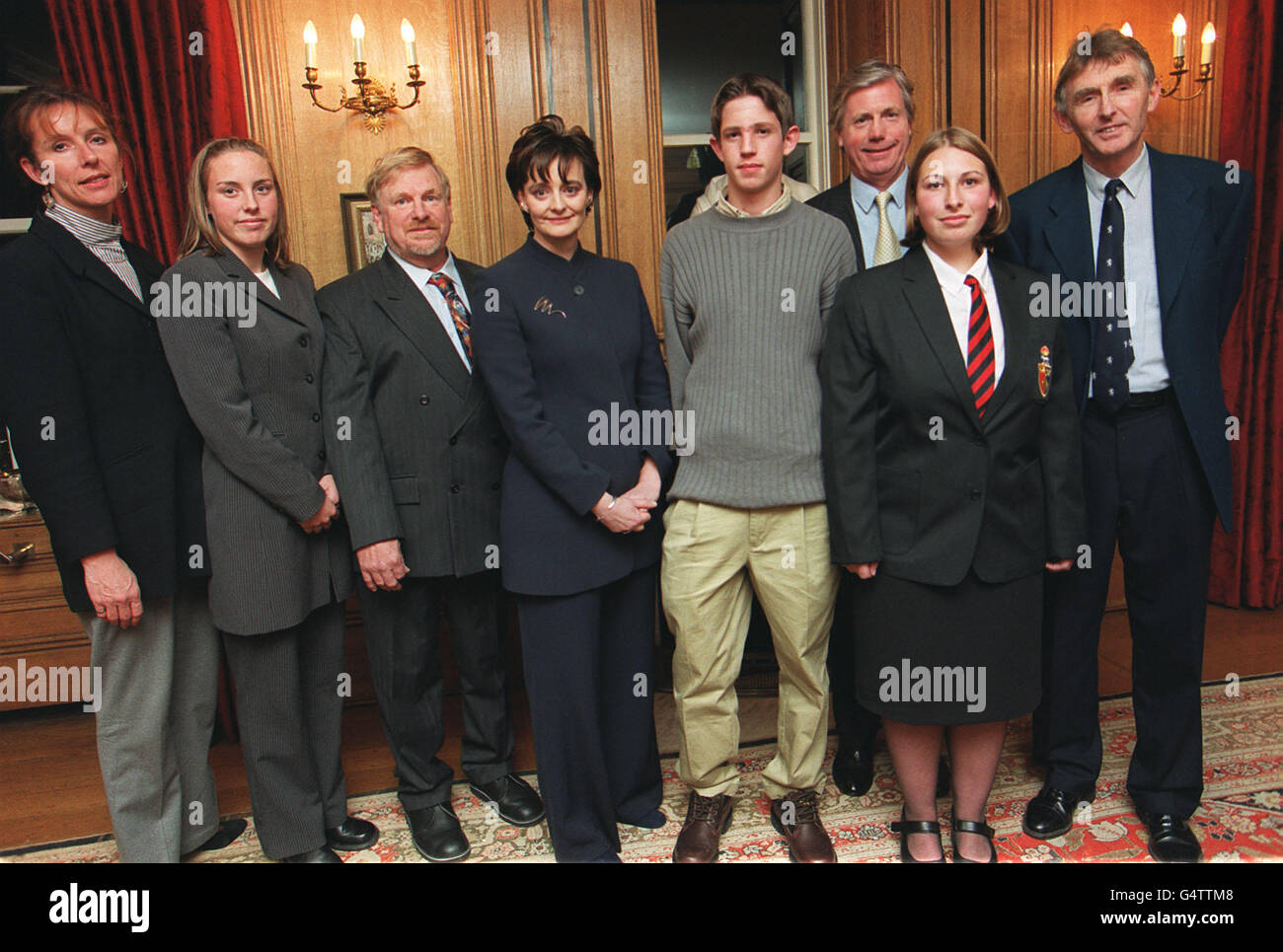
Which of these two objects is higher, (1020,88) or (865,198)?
(1020,88)

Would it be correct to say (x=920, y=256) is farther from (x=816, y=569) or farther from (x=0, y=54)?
(x=0, y=54)

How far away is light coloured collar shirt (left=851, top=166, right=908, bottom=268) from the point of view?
2.34m

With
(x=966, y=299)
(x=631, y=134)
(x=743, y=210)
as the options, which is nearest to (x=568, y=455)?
(x=743, y=210)

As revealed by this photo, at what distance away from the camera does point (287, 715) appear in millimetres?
2154

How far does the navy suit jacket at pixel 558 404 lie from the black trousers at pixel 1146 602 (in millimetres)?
1129

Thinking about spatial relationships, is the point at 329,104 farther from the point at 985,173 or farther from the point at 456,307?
the point at 985,173

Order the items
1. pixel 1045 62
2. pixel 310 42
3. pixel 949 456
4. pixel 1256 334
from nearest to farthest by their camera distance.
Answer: pixel 949 456
pixel 310 42
pixel 1045 62
pixel 1256 334

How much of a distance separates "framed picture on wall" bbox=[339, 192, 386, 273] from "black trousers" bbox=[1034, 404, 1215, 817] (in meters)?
2.35

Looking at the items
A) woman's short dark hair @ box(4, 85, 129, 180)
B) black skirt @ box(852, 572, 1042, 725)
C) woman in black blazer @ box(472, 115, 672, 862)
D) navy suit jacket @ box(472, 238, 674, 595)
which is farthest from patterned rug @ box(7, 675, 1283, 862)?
woman's short dark hair @ box(4, 85, 129, 180)

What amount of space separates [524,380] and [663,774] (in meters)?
1.31

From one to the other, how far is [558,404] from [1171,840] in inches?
70.4

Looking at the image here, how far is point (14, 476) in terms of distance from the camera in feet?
10.8

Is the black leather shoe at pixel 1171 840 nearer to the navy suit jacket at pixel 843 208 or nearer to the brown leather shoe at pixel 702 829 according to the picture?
the brown leather shoe at pixel 702 829
